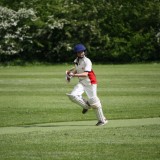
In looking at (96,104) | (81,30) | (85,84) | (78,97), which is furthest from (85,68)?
(81,30)

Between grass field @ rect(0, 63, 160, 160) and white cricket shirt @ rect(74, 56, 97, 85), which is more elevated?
white cricket shirt @ rect(74, 56, 97, 85)

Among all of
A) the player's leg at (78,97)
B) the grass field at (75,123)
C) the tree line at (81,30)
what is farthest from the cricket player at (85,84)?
the tree line at (81,30)

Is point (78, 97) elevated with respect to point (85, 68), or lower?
lower

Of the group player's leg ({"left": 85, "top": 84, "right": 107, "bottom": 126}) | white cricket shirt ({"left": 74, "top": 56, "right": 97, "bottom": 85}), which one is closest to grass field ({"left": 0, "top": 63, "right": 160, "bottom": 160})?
player's leg ({"left": 85, "top": 84, "right": 107, "bottom": 126})

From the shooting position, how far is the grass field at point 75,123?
1200 centimetres

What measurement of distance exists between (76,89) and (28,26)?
107ft

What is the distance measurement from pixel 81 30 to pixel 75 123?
3354cm

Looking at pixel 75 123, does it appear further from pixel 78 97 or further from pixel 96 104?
pixel 96 104

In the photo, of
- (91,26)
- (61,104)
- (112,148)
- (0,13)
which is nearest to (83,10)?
(91,26)

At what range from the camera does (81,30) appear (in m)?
49.7

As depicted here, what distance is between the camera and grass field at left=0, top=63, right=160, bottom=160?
12000mm

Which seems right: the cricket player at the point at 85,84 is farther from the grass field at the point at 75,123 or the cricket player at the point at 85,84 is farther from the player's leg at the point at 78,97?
the grass field at the point at 75,123

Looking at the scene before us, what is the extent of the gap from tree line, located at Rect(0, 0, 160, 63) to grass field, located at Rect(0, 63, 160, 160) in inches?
752

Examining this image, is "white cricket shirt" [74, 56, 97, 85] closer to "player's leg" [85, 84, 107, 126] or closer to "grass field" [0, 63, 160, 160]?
"player's leg" [85, 84, 107, 126]
